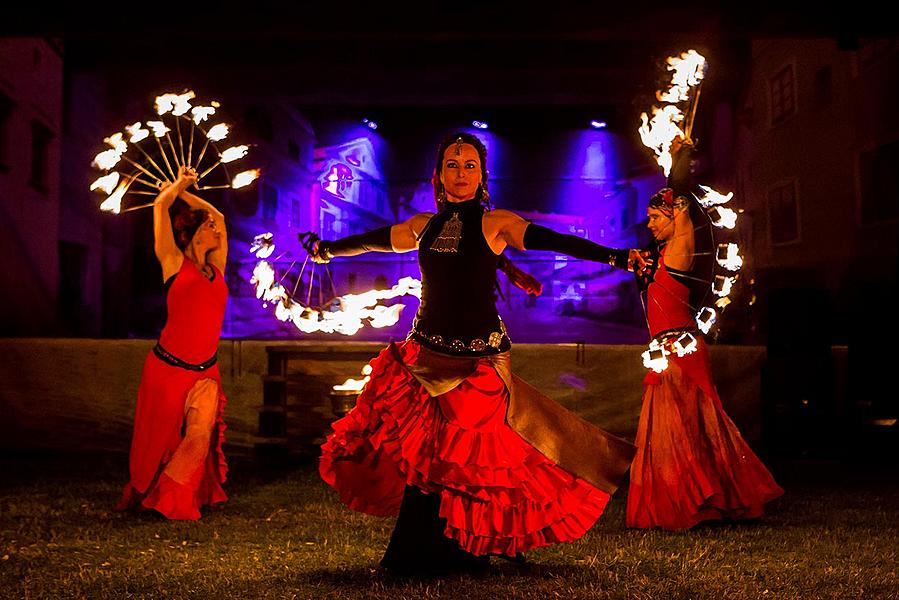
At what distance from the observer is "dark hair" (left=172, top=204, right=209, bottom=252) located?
5.82 m

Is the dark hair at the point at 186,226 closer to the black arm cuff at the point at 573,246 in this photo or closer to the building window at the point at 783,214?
the black arm cuff at the point at 573,246

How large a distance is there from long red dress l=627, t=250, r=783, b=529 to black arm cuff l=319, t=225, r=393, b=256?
1879mm

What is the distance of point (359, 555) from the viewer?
4.42m

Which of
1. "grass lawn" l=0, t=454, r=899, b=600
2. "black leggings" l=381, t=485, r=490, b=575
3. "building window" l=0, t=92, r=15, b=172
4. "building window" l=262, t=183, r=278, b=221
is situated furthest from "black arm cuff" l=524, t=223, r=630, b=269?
"building window" l=0, t=92, r=15, b=172

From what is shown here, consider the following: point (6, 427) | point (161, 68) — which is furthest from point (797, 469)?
point (161, 68)

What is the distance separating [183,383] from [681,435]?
3058mm

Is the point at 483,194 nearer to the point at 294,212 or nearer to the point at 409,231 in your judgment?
the point at 409,231

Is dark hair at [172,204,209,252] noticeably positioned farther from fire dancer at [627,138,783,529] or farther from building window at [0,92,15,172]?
building window at [0,92,15,172]

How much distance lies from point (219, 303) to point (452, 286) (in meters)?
2.62

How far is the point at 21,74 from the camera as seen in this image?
11.4 metres

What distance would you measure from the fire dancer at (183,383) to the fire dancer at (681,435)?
268cm

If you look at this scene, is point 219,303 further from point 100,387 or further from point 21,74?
point 21,74

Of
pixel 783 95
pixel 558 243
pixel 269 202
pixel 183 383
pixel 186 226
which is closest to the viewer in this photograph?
pixel 558 243

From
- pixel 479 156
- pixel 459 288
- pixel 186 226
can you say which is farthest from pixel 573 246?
pixel 186 226
